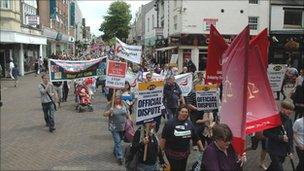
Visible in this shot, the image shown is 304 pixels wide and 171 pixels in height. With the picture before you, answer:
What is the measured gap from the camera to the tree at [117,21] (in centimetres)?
8488

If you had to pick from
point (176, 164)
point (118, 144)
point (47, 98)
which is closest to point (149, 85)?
point (176, 164)

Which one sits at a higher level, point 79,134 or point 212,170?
point 212,170

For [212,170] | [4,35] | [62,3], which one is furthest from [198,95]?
[62,3]

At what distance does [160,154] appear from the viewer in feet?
25.5

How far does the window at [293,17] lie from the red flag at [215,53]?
33488 millimetres

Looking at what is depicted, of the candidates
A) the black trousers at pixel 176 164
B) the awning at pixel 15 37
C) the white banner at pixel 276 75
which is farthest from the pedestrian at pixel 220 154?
the awning at pixel 15 37

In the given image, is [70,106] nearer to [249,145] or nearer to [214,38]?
[249,145]

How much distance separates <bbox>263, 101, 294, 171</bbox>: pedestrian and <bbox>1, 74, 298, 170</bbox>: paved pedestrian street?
6.46ft

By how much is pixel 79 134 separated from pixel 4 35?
22.4 m

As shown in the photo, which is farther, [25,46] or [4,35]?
[25,46]

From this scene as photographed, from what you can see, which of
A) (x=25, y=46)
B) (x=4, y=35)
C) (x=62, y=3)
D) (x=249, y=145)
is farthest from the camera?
(x=62, y=3)

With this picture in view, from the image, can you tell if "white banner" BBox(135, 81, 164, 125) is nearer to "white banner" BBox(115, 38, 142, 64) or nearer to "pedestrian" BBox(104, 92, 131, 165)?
"pedestrian" BBox(104, 92, 131, 165)

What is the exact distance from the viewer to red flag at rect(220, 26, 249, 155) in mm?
6074

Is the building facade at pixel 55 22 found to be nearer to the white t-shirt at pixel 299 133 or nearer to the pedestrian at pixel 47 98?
the pedestrian at pixel 47 98
